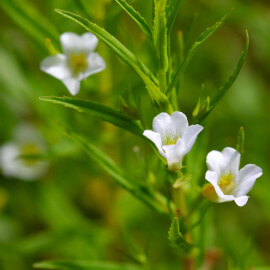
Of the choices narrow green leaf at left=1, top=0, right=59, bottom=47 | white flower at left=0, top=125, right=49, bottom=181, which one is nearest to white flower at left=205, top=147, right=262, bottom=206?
narrow green leaf at left=1, top=0, right=59, bottom=47

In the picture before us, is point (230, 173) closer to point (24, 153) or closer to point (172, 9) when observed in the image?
point (172, 9)

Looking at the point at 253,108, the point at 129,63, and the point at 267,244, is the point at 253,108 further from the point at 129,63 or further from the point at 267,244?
the point at 129,63

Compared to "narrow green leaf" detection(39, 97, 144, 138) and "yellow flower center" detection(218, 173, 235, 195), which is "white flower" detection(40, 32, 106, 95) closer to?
"narrow green leaf" detection(39, 97, 144, 138)

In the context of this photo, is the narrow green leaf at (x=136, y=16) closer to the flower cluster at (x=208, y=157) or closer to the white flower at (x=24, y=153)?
the flower cluster at (x=208, y=157)

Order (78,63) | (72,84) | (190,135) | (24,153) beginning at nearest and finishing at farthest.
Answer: (190,135) → (72,84) → (78,63) → (24,153)

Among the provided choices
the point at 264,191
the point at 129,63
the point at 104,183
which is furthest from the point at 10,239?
the point at 129,63

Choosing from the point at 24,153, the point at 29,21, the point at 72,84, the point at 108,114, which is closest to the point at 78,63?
the point at 72,84
